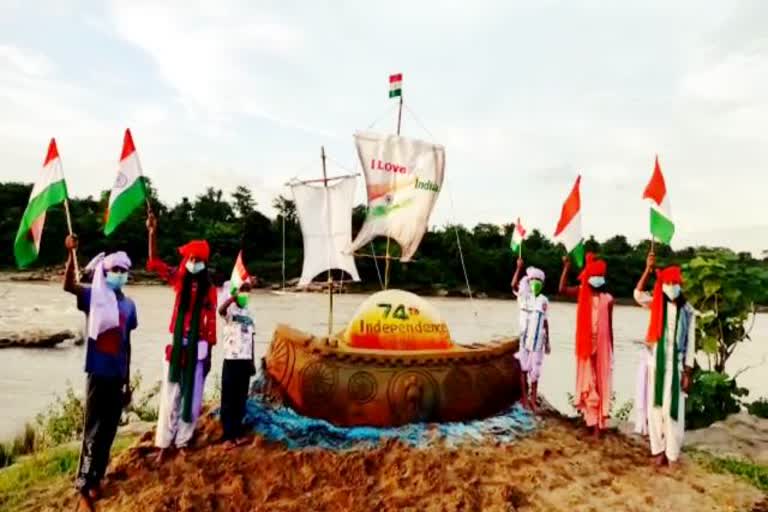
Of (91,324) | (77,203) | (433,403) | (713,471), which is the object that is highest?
(77,203)

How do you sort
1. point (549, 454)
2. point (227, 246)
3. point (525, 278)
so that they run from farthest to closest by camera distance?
point (227, 246) < point (525, 278) < point (549, 454)

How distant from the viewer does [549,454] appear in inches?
235

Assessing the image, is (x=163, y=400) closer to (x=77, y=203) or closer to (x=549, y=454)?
(x=549, y=454)

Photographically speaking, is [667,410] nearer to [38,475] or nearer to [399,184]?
[399,184]

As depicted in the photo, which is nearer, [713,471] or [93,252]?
[713,471]

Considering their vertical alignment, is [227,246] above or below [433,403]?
above

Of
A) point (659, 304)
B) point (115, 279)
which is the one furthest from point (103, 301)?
point (659, 304)

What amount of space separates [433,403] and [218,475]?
7.01 feet

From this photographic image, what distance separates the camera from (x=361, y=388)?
6.22 m

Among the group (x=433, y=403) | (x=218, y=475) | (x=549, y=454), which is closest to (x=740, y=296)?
(x=549, y=454)

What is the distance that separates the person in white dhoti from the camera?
6.08 metres

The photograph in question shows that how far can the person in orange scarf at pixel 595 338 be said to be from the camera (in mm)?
6570

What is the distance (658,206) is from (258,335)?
655 inches

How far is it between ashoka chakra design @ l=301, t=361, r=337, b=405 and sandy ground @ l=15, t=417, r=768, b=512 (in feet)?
2.30
